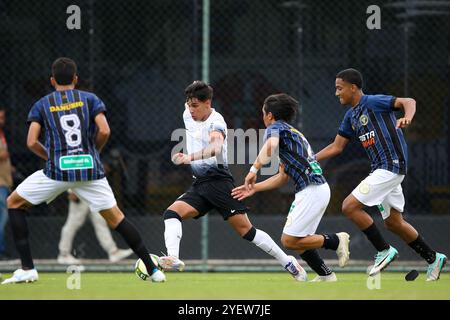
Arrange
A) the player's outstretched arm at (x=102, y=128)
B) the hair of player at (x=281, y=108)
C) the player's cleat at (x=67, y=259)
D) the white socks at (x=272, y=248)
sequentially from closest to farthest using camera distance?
the player's outstretched arm at (x=102, y=128) → the hair of player at (x=281, y=108) → the white socks at (x=272, y=248) → the player's cleat at (x=67, y=259)

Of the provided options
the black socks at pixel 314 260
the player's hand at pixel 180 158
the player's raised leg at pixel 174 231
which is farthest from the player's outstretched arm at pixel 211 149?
the black socks at pixel 314 260

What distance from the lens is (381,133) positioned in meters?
9.55

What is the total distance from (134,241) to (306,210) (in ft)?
4.89

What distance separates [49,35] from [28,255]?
4.45 meters

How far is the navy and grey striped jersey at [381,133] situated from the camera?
31.3ft

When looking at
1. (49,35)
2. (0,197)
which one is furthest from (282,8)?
(0,197)

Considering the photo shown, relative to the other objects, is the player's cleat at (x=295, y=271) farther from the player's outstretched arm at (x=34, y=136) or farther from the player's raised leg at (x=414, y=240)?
the player's outstretched arm at (x=34, y=136)

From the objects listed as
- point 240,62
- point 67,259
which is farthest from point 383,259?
point 67,259

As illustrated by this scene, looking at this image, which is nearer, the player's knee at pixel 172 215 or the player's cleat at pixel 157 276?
the player's cleat at pixel 157 276

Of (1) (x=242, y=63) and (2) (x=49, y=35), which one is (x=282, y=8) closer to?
(1) (x=242, y=63)

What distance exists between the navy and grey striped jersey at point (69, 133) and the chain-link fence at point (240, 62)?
12.7 ft

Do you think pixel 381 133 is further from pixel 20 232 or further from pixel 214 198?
pixel 20 232
